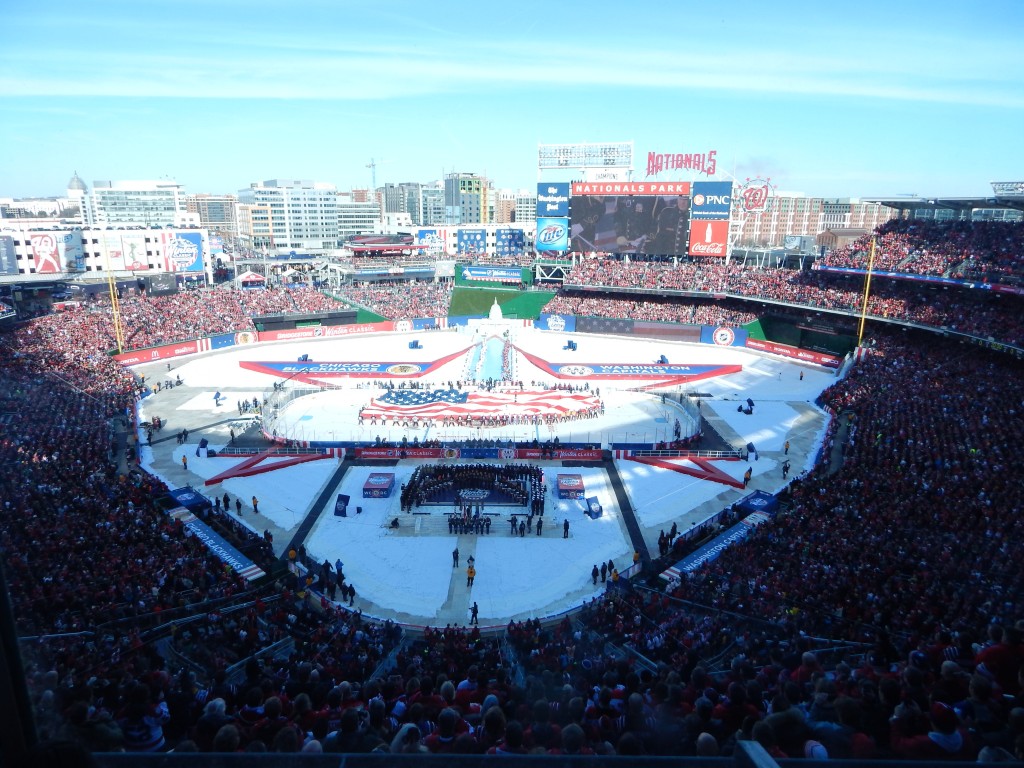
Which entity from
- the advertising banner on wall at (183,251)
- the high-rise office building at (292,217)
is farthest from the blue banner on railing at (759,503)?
the high-rise office building at (292,217)

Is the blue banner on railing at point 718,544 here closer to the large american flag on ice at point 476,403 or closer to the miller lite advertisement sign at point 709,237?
the large american flag on ice at point 476,403

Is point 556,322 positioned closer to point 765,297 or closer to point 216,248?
point 765,297

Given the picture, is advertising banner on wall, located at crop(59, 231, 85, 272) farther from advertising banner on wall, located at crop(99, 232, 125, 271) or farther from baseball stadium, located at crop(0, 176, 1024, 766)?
baseball stadium, located at crop(0, 176, 1024, 766)

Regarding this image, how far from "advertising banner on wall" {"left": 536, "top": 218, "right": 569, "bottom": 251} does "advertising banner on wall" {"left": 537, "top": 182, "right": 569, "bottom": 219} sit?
55 cm

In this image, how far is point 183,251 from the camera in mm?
59219

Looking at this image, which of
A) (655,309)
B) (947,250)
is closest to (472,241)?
(655,309)

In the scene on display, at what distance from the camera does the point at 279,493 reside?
2444 cm

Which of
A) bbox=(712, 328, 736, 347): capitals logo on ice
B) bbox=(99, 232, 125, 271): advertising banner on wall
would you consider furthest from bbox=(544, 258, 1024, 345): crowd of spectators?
bbox=(99, 232, 125, 271): advertising banner on wall

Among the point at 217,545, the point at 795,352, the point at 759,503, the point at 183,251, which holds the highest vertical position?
the point at 183,251

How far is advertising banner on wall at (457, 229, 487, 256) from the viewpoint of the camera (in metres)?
84.6

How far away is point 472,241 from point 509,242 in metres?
5.62

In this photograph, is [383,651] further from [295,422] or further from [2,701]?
[295,422]

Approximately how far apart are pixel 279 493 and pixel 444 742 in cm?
2194

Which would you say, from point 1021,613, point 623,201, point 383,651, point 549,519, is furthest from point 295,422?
point 623,201
